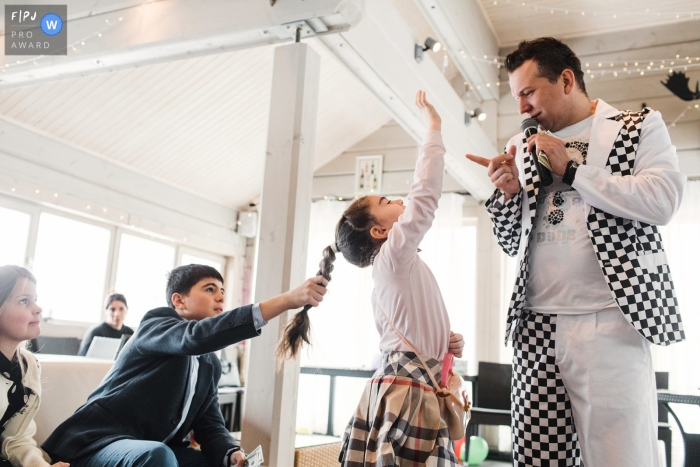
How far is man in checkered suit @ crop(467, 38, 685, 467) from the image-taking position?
3.73 ft

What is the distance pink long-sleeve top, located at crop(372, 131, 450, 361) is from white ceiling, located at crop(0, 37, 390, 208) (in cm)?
282

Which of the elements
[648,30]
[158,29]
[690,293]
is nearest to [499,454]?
[690,293]

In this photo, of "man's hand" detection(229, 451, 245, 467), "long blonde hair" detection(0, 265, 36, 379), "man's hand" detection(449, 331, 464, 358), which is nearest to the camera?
"man's hand" detection(449, 331, 464, 358)

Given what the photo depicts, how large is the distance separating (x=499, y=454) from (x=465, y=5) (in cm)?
370

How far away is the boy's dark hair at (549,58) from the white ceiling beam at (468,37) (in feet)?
9.52

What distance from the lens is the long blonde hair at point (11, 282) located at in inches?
65.5

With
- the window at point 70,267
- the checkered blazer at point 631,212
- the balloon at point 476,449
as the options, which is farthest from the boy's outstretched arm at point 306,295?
the window at point 70,267

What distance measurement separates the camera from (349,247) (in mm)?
1556

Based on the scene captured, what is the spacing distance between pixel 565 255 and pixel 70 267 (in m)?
4.94

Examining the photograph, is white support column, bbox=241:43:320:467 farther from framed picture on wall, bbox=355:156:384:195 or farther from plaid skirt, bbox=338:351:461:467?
framed picture on wall, bbox=355:156:384:195

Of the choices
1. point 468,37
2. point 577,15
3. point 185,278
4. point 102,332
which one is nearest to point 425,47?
point 468,37

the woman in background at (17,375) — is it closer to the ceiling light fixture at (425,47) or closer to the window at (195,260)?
the ceiling light fixture at (425,47)

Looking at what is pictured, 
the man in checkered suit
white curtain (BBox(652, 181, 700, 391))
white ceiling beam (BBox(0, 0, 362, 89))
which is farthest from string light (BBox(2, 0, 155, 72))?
white curtain (BBox(652, 181, 700, 391))

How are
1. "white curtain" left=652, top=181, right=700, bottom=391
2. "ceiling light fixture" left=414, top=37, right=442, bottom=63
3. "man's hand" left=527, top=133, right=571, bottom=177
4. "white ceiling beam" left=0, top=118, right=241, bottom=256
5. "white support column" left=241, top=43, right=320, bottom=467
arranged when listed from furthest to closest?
"white curtain" left=652, top=181, right=700, bottom=391 < "white ceiling beam" left=0, top=118, right=241, bottom=256 < "ceiling light fixture" left=414, top=37, right=442, bottom=63 < "white support column" left=241, top=43, right=320, bottom=467 < "man's hand" left=527, top=133, right=571, bottom=177
